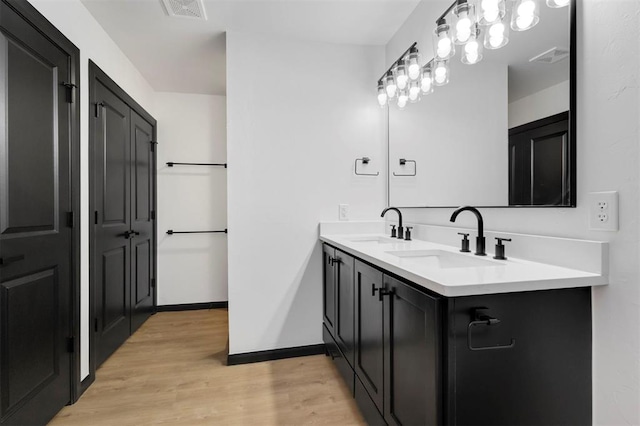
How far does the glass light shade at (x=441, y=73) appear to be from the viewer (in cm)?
178

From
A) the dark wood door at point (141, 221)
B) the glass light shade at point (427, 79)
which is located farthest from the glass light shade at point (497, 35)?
the dark wood door at point (141, 221)

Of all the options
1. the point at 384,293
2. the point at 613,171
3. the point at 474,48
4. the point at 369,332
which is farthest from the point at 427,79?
the point at 369,332

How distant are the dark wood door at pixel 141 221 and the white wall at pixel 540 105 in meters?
2.84

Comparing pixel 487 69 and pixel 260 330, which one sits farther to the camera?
pixel 260 330

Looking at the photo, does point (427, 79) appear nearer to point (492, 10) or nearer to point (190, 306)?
point (492, 10)

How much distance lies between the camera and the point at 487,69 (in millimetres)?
1525

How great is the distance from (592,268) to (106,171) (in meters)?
2.76

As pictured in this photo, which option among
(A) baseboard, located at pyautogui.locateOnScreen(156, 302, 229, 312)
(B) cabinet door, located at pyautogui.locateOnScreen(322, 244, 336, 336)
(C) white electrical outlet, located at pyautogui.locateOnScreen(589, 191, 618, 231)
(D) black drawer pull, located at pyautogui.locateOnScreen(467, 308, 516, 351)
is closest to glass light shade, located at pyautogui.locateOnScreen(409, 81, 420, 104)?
(B) cabinet door, located at pyautogui.locateOnScreen(322, 244, 336, 336)

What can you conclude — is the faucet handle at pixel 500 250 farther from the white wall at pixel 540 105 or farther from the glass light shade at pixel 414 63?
the glass light shade at pixel 414 63

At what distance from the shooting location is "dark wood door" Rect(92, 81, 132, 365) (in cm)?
217

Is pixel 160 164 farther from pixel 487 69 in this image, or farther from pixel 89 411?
pixel 487 69

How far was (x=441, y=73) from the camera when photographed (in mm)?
1789

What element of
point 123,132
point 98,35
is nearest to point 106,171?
point 123,132

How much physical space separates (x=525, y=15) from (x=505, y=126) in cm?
42
